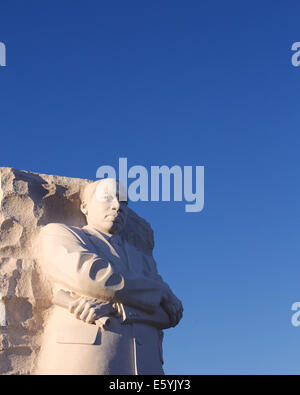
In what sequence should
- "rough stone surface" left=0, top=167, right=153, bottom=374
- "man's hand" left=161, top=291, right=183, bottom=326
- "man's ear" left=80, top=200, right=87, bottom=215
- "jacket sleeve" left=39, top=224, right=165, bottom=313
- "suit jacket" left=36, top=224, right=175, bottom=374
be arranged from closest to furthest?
"suit jacket" left=36, top=224, right=175, bottom=374
"jacket sleeve" left=39, top=224, right=165, bottom=313
"rough stone surface" left=0, top=167, right=153, bottom=374
"man's hand" left=161, top=291, right=183, bottom=326
"man's ear" left=80, top=200, right=87, bottom=215

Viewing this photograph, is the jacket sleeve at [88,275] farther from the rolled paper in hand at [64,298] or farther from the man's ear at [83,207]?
the man's ear at [83,207]

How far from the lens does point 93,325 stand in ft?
24.1

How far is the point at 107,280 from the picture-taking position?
24.4 feet

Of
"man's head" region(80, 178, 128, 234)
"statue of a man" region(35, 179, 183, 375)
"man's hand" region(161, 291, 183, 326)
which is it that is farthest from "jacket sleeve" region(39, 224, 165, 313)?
"man's head" region(80, 178, 128, 234)

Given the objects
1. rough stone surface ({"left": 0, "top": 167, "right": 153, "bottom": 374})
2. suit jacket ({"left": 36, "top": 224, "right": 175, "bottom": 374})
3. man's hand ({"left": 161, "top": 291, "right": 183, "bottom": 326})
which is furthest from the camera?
man's hand ({"left": 161, "top": 291, "right": 183, "bottom": 326})

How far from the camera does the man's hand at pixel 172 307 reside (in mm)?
8062

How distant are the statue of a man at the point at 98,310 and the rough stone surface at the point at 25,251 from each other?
15 centimetres

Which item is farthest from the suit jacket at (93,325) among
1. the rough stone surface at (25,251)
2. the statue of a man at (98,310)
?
the rough stone surface at (25,251)

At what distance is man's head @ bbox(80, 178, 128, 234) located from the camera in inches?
330

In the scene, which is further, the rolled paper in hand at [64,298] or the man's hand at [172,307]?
the man's hand at [172,307]

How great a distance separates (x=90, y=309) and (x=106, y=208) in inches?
58.4

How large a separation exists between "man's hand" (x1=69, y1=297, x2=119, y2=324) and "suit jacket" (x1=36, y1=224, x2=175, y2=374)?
6 cm

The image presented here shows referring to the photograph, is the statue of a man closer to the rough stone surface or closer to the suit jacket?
the suit jacket

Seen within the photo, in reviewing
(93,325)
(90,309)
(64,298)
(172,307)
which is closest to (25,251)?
(64,298)
